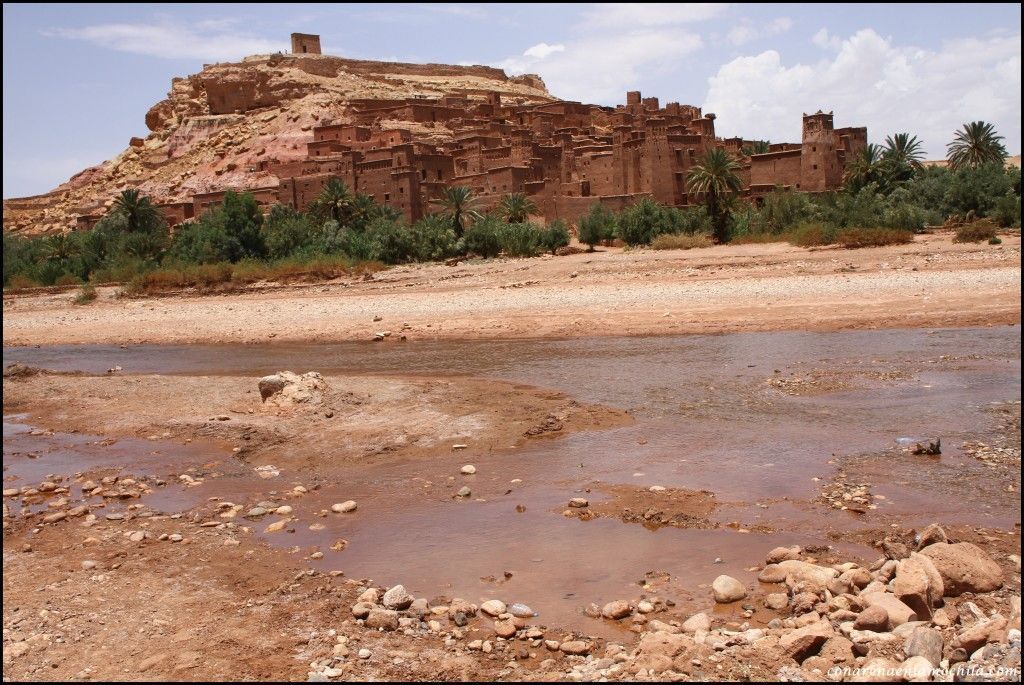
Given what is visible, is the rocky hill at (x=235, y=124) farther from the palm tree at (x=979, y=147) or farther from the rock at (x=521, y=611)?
the rock at (x=521, y=611)

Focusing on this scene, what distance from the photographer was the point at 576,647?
14.5 feet

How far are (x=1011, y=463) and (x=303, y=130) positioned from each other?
6503 centimetres

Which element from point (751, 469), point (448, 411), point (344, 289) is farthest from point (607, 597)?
point (344, 289)

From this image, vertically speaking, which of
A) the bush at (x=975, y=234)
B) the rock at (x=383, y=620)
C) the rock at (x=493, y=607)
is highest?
the bush at (x=975, y=234)

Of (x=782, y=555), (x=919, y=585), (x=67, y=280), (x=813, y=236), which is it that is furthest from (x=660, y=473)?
(x=67, y=280)

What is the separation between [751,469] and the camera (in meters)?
7.75

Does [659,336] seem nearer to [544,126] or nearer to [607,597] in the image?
[607,597]

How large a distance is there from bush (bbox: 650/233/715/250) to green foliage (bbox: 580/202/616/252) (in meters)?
4.36

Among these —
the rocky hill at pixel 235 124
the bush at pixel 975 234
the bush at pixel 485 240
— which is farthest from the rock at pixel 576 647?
the rocky hill at pixel 235 124

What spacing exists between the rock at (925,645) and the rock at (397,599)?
260 cm

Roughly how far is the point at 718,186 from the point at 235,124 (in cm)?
4952

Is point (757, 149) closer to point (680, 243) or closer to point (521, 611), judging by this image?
point (680, 243)

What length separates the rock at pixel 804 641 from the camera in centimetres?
406

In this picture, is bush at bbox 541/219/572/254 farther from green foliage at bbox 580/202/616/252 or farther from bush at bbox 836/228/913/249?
bush at bbox 836/228/913/249
